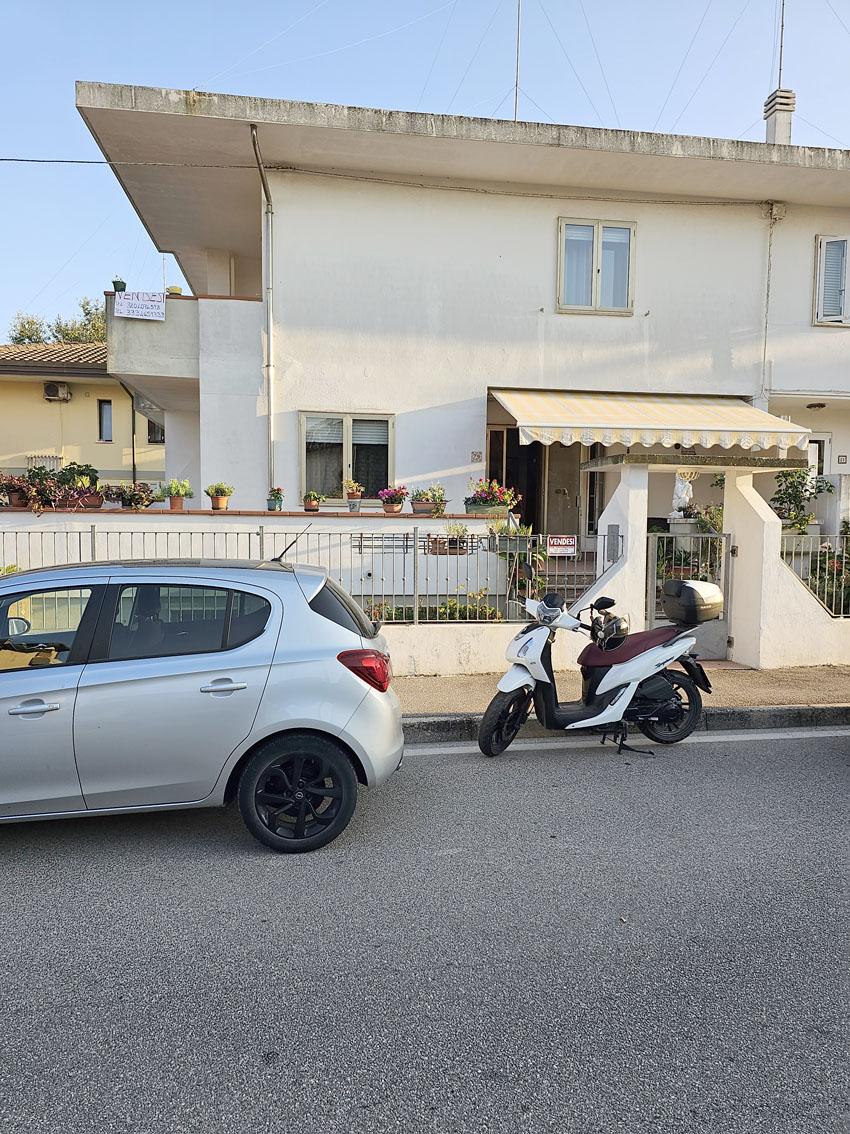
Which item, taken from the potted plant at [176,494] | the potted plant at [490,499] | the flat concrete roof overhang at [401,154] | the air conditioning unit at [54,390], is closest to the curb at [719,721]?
the potted plant at [490,499]

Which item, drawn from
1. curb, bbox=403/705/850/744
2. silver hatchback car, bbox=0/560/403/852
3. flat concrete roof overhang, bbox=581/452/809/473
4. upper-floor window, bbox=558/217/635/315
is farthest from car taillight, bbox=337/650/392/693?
upper-floor window, bbox=558/217/635/315

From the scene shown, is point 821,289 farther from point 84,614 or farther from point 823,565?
point 84,614

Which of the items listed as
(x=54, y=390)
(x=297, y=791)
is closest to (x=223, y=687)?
(x=297, y=791)

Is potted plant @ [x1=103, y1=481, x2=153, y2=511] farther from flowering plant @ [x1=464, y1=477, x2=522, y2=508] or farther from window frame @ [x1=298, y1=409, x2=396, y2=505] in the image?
flowering plant @ [x1=464, y1=477, x2=522, y2=508]

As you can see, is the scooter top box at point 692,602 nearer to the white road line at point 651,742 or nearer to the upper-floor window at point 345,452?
the white road line at point 651,742

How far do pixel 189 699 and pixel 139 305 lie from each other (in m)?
9.31

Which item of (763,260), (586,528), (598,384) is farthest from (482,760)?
(763,260)

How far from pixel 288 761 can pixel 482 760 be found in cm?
228

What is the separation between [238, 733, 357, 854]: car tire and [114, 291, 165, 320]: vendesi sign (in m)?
9.38

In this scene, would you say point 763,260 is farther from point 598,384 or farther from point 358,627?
point 358,627

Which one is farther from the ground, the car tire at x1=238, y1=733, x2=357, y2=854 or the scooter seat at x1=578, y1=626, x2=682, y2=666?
the scooter seat at x1=578, y1=626, x2=682, y2=666

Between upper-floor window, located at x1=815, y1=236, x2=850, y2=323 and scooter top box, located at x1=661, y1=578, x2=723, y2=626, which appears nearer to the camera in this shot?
scooter top box, located at x1=661, y1=578, x2=723, y2=626

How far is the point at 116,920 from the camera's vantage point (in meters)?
3.74

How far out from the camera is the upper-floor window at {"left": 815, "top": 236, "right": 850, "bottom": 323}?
1352 centimetres
